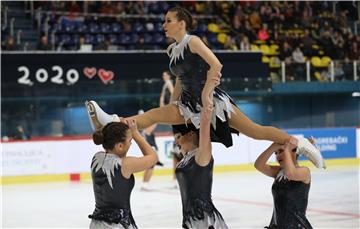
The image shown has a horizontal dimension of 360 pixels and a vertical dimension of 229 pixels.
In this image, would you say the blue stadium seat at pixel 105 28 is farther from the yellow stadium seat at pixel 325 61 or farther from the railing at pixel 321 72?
the yellow stadium seat at pixel 325 61

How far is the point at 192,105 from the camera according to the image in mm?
5152

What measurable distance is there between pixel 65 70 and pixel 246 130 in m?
10.7

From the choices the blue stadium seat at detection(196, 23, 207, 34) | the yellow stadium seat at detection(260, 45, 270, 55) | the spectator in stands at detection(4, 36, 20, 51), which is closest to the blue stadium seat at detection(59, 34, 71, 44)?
the spectator in stands at detection(4, 36, 20, 51)

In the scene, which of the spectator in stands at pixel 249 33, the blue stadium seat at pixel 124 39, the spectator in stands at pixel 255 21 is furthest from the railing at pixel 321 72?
the blue stadium seat at pixel 124 39

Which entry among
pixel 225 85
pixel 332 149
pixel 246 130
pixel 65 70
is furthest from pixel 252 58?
pixel 246 130

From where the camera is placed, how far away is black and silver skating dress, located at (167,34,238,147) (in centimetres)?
507

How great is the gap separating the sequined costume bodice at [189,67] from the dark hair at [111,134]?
726mm

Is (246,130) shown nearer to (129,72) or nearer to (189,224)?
(189,224)

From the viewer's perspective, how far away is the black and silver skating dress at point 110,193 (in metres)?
4.58

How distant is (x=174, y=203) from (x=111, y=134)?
6.04 m

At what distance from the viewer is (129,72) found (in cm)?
1625

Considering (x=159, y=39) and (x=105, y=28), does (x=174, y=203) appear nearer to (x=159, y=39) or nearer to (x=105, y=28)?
(x=159, y=39)

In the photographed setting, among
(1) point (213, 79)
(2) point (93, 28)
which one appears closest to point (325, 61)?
(2) point (93, 28)

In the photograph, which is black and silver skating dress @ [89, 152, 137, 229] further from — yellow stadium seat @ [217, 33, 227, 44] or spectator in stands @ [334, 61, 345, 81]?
spectator in stands @ [334, 61, 345, 81]
